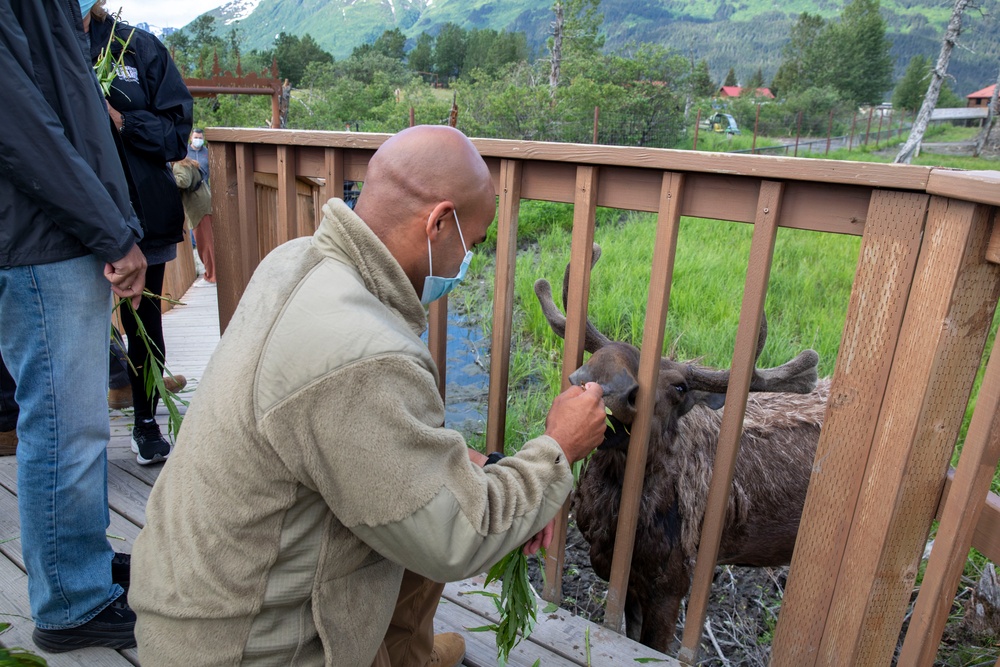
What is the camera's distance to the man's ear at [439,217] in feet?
5.49

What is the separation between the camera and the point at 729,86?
78312 mm

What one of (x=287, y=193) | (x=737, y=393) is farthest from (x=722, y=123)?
(x=737, y=393)

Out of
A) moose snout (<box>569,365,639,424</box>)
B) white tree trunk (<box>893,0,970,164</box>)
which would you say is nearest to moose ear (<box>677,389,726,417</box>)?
moose snout (<box>569,365,639,424</box>)

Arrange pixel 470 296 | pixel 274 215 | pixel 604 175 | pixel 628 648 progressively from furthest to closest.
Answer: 1. pixel 470 296
2. pixel 274 215
3. pixel 628 648
4. pixel 604 175

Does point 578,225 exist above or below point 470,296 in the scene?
above

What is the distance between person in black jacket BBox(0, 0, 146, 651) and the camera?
6.64 ft

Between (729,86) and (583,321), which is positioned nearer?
(583,321)

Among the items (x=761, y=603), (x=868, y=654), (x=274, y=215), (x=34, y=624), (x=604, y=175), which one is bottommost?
(x=761, y=603)

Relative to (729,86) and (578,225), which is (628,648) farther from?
(729,86)

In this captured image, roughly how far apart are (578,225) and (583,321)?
1.20 ft

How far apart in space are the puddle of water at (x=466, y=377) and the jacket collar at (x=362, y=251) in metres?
4.12

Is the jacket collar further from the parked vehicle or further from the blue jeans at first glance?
the parked vehicle

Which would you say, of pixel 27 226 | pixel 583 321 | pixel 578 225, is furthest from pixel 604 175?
pixel 27 226

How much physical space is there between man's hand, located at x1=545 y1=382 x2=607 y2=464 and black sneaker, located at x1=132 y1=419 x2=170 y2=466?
8.29 ft
